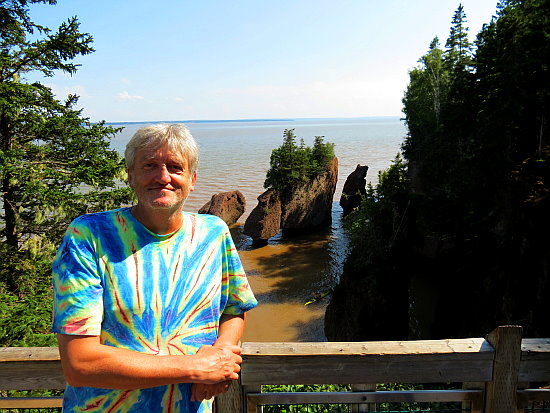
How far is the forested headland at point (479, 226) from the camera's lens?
12.3 metres

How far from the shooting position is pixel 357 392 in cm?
248

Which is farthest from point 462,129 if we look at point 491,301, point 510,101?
point 491,301

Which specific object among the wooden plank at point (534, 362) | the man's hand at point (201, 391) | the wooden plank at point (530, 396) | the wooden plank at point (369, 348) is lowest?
the wooden plank at point (530, 396)

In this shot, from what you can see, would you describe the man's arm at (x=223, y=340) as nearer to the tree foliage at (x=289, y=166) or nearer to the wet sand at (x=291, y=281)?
the wet sand at (x=291, y=281)

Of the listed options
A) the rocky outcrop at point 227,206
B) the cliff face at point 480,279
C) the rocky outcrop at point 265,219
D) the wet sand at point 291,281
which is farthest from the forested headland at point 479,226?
the rocky outcrop at point 227,206

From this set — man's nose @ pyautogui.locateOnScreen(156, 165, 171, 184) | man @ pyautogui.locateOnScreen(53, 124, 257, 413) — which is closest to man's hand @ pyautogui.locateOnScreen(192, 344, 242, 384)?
man @ pyautogui.locateOnScreen(53, 124, 257, 413)

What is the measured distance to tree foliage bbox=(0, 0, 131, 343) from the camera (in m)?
9.88

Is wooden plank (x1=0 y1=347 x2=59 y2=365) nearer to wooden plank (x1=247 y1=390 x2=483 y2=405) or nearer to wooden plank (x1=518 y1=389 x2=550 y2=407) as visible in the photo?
wooden plank (x1=247 y1=390 x2=483 y2=405)

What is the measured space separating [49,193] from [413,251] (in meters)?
21.0

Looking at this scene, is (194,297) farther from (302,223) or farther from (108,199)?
(302,223)

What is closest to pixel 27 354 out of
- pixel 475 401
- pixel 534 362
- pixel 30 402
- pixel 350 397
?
Result: pixel 30 402

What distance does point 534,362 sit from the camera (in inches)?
96.4

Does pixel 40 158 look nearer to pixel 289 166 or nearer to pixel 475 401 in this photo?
pixel 475 401

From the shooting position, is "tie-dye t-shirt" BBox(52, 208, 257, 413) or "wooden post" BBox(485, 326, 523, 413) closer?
"tie-dye t-shirt" BBox(52, 208, 257, 413)
